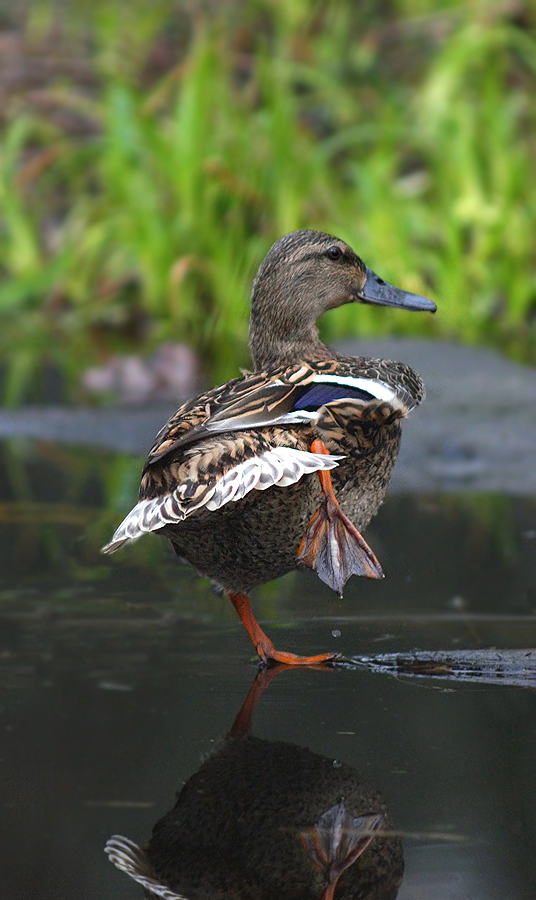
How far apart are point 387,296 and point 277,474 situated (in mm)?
1464

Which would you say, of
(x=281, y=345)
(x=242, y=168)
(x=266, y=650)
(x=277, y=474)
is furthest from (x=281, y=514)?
(x=242, y=168)

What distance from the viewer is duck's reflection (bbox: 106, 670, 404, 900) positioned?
88.4 inches

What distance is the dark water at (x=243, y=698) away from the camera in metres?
2.44

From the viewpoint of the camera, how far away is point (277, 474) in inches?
126

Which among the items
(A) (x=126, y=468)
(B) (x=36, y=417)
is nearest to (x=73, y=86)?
(B) (x=36, y=417)

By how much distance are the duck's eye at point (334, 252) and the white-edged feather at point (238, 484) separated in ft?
4.20

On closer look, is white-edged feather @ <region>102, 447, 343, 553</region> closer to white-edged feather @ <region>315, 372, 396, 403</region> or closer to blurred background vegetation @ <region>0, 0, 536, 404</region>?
white-edged feather @ <region>315, 372, 396, 403</region>

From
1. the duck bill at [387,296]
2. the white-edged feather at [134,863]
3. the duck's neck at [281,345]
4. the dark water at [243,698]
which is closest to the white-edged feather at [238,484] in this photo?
the dark water at [243,698]

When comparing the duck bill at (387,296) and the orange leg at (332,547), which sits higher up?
the duck bill at (387,296)

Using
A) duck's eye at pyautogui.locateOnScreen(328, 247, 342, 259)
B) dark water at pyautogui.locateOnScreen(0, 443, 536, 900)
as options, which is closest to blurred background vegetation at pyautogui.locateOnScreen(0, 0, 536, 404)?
duck's eye at pyautogui.locateOnScreen(328, 247, 342, 259)

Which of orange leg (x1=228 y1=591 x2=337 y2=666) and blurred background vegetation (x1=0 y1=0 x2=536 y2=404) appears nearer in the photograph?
orange leg (x1=228 y1=591 x2=337 y2=666)

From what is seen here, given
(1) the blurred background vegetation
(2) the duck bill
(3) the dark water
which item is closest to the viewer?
(3) the dark water

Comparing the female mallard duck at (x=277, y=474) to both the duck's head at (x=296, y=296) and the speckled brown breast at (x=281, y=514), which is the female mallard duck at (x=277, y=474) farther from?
the duck's head at (x=296, y=296)

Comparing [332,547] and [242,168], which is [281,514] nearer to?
[332,547]
